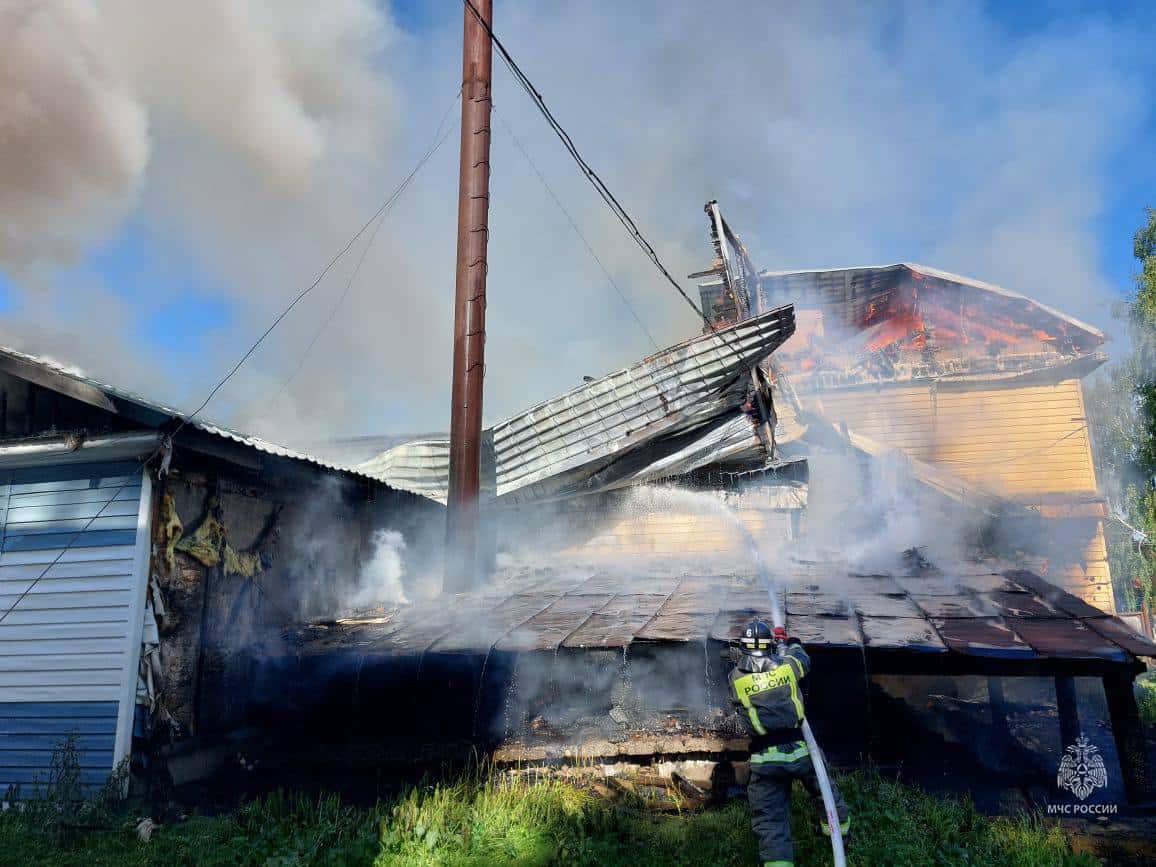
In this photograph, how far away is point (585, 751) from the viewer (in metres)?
7.41

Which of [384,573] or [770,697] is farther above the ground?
[384,573]

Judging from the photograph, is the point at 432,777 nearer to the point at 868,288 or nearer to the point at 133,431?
the point at 133,431

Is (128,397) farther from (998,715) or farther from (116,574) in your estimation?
(998,715)

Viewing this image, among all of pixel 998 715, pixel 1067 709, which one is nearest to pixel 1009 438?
pixel 998 715

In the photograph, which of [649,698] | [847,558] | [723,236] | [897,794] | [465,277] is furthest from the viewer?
[723,236]

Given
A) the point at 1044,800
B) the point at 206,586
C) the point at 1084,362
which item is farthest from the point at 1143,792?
the point at 1084,362

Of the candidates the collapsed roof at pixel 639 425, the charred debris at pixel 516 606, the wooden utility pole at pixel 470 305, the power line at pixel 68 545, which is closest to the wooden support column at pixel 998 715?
the charred debris at pixel 516 606

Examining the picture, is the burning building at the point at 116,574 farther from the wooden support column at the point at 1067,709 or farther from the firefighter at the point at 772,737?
the wooden support column at the point at 1067,709

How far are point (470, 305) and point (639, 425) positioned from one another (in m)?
4.11

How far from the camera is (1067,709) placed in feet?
26.2

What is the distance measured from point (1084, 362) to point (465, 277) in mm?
16553

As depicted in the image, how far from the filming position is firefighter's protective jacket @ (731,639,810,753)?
218 inches

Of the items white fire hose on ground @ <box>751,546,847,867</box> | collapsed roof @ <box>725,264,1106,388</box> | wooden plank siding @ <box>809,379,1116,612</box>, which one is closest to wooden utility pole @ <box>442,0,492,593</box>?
white fire hose on ground @ <box>751,546,847,867</box>

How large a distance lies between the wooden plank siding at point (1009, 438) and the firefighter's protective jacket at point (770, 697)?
47.7 feet
